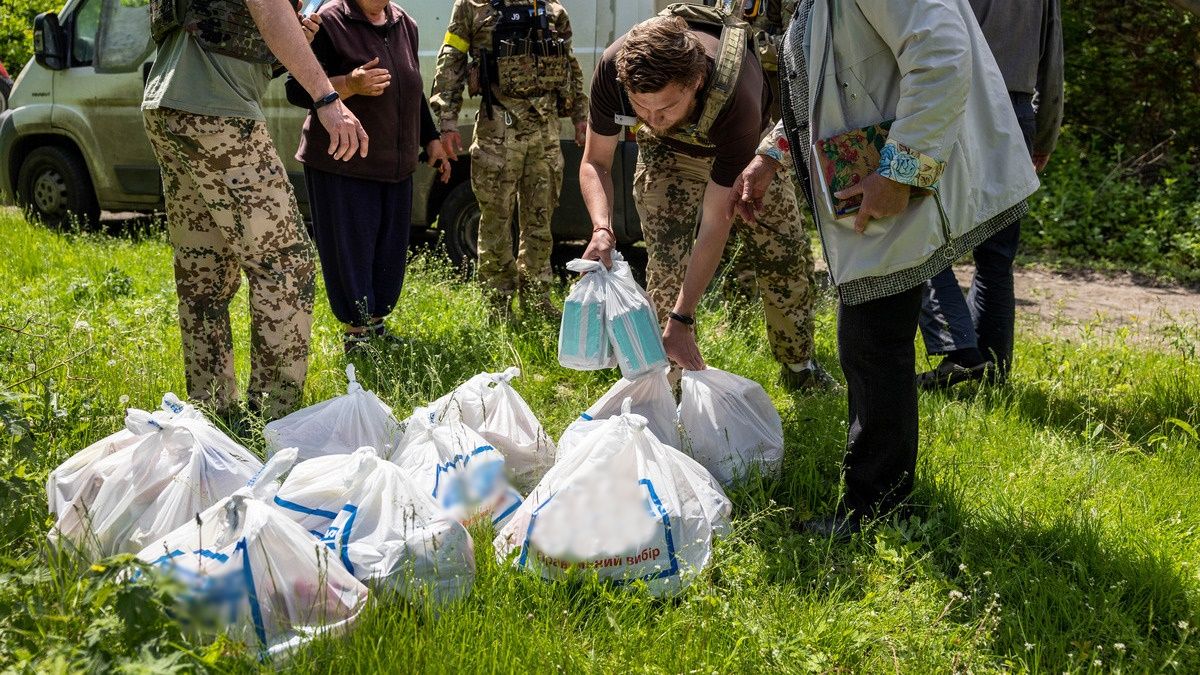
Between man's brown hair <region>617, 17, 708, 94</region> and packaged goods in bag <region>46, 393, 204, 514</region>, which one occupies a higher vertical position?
man's brown hair <region>617, 17, 708, 94</region>

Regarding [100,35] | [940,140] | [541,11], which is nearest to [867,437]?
[940,140]

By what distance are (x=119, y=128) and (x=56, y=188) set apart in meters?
0.94

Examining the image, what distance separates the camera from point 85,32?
732 cm

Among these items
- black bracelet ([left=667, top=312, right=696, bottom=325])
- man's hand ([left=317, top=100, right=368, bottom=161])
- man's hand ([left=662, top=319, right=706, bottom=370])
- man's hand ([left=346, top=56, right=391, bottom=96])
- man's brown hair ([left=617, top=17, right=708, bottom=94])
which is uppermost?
man's brown hair ([left=617, top=17, right=708, bottom=94])

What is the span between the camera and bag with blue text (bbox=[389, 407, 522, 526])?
2498 mm

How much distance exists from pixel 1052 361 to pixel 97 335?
4128 mm

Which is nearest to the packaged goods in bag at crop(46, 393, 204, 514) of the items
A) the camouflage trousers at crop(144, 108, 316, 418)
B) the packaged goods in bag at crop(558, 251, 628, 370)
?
the camouflage trousers at crop(144, 108, 316, 418)

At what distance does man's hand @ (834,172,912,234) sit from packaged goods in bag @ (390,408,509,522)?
1110 mm

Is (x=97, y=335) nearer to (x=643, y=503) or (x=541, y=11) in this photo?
(x=541, y=11)

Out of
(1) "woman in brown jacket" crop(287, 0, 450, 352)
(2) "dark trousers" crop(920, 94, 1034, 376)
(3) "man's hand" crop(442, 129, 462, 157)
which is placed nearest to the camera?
(2) "dark trousers" crop(920, 94, 1034, 376)

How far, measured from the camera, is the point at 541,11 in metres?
4.83

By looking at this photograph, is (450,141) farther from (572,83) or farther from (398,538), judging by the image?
(398,538)

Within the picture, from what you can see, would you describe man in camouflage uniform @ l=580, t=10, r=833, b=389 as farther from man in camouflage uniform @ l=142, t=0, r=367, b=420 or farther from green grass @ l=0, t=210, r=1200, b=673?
man in camouflage uniform @ l=142, t=0, r=367, b=420

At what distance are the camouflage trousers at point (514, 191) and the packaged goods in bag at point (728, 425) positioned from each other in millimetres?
1881
